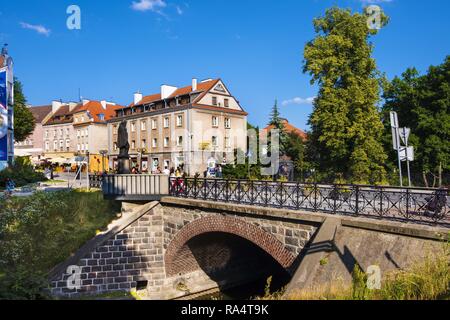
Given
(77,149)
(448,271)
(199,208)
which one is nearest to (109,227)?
(199,208)

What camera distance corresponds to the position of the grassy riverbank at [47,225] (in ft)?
48.2

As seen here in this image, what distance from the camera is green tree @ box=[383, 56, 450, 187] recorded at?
26.4 m

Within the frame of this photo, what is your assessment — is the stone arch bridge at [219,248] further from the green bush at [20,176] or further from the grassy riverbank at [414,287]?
the green bush at [20,176]

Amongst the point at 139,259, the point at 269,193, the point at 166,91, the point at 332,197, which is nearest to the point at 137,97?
the point at 166,91

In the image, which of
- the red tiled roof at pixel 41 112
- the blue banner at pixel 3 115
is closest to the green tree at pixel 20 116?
the blue banner at pixel 3 115

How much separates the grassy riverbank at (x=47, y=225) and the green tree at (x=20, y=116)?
76.1 feet

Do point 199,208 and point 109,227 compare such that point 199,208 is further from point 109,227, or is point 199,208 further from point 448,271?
point 448,271

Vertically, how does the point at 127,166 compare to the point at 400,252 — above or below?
above

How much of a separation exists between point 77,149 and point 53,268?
45211 mm

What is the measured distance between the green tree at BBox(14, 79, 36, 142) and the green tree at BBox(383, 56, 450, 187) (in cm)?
3504

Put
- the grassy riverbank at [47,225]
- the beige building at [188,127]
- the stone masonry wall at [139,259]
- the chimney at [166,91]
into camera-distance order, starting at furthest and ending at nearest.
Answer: the chimney at [166,91], the beige building at [188,127], the grassy riverbank at [47,225], the stone masonry wall at [139,259]

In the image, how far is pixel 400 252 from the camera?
24.2 ft

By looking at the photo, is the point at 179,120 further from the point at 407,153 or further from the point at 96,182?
the point at 407,153

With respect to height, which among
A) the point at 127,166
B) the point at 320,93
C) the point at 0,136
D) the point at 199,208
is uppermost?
the point at 320,93
